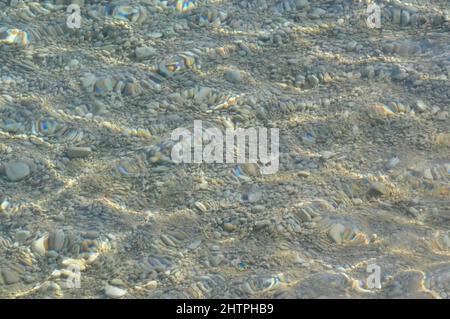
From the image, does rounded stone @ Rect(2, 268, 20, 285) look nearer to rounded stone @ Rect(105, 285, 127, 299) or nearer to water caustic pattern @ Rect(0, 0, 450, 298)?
water caustic pattern @ Rect(0, 0, 450, 298)

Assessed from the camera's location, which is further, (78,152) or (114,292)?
(78,152)

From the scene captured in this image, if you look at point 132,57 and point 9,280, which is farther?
point 132,57

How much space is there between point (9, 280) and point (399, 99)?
1.19m

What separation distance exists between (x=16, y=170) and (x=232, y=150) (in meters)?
0.57

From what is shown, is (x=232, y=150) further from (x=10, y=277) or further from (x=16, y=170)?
(x=10, y=277)

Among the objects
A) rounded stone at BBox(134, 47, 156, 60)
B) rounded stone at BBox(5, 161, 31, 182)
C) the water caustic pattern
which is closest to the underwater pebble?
the water caustic pattern

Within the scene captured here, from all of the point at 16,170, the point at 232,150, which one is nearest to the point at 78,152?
the point at 16,170

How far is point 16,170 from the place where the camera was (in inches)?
80.5

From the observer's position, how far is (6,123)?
2.16 metres

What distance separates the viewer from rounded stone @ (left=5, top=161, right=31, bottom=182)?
204cm

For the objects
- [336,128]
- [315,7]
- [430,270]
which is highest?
[315,7]

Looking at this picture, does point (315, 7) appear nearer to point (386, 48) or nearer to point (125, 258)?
point (386, 48)

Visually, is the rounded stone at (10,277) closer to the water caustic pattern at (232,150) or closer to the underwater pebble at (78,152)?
the water caustic pattern at (232,150)

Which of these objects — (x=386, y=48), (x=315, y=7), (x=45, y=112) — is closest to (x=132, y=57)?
(x=45, y=112)
